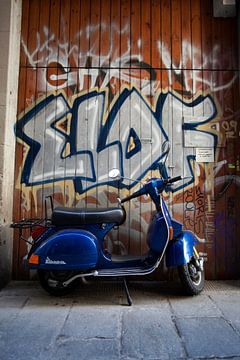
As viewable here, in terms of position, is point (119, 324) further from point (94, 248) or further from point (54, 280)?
point (54, 280)

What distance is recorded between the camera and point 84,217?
354 cm

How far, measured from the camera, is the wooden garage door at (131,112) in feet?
14.5

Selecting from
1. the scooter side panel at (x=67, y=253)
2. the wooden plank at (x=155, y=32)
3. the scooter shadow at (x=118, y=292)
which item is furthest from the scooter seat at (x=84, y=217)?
the wooden plank at (x=155, y=32)

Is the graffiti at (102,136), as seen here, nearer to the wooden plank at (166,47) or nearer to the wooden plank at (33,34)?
the wooden plank at (166,47)

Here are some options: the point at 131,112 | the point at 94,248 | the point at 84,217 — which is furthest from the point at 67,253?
the point at 131,112

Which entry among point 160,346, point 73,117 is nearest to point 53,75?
point 73,117

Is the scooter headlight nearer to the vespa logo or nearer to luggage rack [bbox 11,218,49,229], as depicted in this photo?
the vespa logo

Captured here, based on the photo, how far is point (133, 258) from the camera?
12.5 feet

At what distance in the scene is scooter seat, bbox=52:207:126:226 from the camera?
3.54 m

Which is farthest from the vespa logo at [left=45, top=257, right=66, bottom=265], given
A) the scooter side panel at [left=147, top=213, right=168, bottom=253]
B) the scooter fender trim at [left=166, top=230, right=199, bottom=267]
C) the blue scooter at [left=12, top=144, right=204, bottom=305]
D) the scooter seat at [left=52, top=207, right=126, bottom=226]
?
the scooter fender trim at [left=166, top=230, right=199, bottom=267]

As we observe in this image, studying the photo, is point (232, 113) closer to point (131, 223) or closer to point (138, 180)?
point (138, 180)

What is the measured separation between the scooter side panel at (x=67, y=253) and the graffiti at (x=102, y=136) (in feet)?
3.69

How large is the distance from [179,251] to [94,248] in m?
0.99

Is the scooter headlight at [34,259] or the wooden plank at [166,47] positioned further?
the wooden plank at [166,47]
